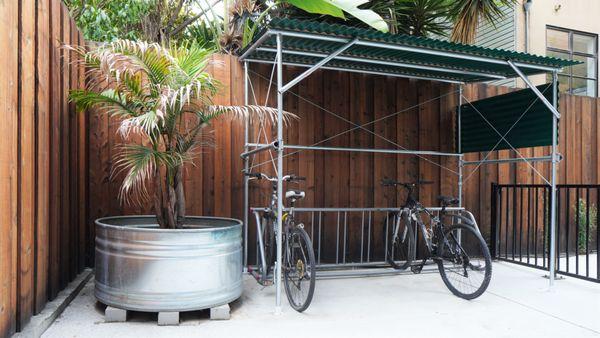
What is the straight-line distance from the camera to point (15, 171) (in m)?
2.62

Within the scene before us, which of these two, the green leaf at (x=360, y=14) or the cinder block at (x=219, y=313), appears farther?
the green leaf at (x=360, y=14)

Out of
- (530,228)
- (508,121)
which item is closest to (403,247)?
(508,121)

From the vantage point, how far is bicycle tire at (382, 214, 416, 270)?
15.3 feet

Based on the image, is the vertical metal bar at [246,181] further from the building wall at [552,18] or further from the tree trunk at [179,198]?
the building wall at [552,18]

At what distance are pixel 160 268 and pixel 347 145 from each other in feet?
9.18

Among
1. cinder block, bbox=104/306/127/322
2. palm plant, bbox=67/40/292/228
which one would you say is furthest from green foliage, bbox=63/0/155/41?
cinder block, bbox=104/306/127/322

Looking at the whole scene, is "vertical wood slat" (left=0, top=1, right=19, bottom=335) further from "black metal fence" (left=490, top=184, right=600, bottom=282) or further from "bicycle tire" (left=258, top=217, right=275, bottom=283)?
"black metal fence" (left=490, top=184, right=600, bottom=282)

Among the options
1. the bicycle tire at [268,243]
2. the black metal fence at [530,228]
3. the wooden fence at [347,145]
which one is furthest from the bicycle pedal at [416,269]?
the bicycle tire at [268,243]

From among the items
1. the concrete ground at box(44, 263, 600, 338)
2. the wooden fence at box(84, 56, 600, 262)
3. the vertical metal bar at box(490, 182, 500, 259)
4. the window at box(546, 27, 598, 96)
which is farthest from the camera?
the window at box(546, 27, 598, 96)

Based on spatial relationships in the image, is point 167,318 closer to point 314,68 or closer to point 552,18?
point 314,68

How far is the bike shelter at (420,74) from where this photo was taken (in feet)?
12.1

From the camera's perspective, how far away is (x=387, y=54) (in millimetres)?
4504

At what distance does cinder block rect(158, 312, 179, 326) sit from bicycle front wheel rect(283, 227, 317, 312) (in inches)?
36.2

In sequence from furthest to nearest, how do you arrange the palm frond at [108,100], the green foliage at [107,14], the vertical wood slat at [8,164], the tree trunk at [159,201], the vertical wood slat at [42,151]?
the green foliage at [107,14] → the tree trunk at [159,201] → the palm frond at [108,100] → the vertical wood slat at [42,151] → the vertical wood slat at [8,164]
